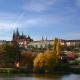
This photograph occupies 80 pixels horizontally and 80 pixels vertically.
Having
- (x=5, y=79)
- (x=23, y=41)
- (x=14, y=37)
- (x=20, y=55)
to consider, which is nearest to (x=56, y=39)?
(x=20, y=55)

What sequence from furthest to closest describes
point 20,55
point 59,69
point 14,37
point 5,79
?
point 14,37 < point 20,55 < point 59,69 < point 5,79

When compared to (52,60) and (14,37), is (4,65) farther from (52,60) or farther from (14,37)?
(14,37)

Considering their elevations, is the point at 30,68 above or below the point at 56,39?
below

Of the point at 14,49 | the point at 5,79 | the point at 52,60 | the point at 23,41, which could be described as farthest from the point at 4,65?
the point at 23,41

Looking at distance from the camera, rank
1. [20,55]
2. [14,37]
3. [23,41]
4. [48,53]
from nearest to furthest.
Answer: [48,53]
[20,55]
[14,37]
[23,41]

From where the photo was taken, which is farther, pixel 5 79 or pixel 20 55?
pixel 20 55

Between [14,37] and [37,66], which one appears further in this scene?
[14,37]

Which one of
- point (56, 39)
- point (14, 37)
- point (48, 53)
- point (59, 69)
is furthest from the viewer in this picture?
Result: point (14, 37)

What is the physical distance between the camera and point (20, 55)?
69625 millimetres

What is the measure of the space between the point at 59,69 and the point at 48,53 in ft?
18.1

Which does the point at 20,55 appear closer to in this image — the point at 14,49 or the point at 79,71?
the point at 14,49

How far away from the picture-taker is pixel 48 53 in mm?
65062

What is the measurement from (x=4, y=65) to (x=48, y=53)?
27.1 feet

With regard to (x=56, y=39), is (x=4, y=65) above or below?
below
